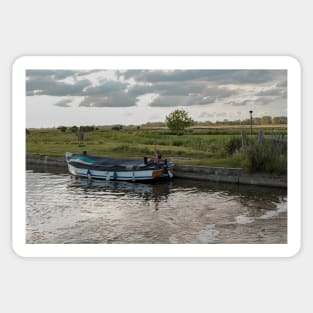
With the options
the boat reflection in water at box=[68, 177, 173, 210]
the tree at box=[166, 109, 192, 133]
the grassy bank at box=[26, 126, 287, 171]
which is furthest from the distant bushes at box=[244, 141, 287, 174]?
the boat reflection in water at box=[68, 177, 173, 210]

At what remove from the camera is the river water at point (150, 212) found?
407 cm

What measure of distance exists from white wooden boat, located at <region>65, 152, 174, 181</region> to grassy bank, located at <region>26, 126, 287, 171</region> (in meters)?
0.06

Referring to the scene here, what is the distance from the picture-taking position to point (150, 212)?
14.0ft

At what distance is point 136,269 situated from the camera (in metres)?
3.98

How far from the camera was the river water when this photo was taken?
4070mm
